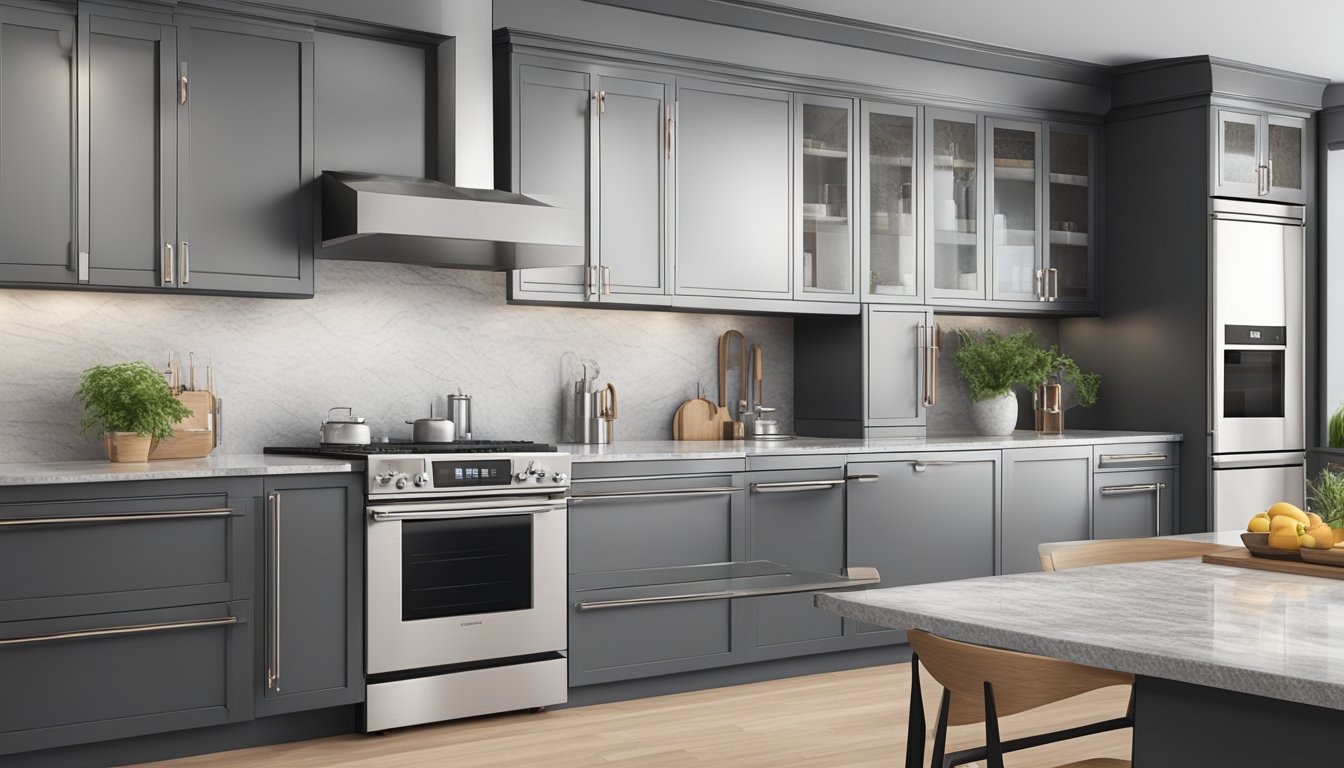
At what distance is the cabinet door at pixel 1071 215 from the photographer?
20.0 ft

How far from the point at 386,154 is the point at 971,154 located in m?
2.77

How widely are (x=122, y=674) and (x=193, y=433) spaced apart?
89cm

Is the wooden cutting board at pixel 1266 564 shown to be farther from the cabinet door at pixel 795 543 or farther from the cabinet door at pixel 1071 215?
the cabinet door at pixel 1071 215

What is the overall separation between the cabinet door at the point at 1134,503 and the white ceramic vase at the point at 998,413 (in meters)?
0.50

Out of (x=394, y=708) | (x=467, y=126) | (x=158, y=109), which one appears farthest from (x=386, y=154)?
(x=394, y=708)

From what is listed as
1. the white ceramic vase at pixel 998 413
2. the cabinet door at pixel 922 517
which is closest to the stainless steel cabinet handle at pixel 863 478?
the cabinet door at pixel 922 517

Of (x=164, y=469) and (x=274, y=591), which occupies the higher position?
(x=164, y=469)

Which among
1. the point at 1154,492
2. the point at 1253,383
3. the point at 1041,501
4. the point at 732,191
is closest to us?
the point at 732,191

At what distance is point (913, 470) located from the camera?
17.0 ft

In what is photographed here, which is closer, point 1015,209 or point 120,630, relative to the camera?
point 120,630

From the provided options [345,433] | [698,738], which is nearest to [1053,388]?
[698,738]

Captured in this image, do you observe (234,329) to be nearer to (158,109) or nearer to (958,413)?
(158,109)

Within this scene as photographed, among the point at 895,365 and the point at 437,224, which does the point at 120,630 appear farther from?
the point at 895,365

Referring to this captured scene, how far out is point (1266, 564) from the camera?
2500mm
